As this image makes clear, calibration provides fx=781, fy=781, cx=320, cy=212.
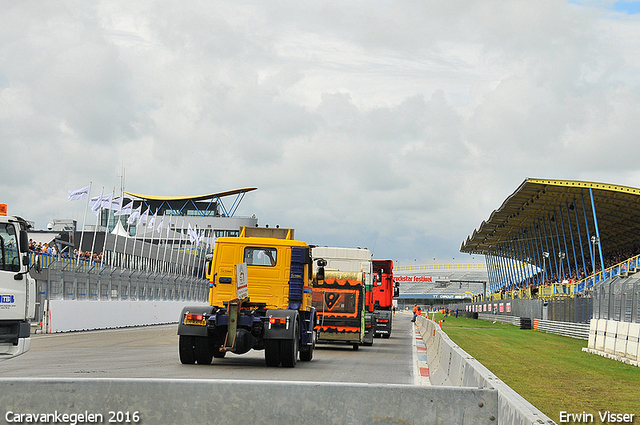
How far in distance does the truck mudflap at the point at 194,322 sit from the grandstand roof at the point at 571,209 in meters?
38.5

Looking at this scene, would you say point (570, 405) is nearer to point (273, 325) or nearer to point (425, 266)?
point (273, 325)

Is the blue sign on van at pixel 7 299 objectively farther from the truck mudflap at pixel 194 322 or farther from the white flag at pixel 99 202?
the white flag at pixel 99 202

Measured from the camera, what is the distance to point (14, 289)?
13016 mm

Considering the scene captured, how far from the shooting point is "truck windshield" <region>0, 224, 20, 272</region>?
13.1 m

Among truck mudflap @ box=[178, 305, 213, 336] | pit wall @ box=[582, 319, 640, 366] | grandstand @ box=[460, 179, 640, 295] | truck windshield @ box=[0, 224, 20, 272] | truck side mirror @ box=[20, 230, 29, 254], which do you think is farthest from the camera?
grandstand @ box=[460, 179, 640, 295]

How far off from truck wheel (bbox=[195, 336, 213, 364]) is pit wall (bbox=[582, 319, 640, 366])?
10284 mm

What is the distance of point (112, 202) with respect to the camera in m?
51.8

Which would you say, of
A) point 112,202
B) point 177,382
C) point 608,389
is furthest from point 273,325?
point 112,202

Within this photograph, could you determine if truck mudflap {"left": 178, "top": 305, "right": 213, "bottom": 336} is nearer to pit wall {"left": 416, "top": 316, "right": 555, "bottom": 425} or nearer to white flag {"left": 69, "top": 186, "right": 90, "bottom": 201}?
pit wall {"left": 416, "top": 316, "right": 555, "bottom": 425}

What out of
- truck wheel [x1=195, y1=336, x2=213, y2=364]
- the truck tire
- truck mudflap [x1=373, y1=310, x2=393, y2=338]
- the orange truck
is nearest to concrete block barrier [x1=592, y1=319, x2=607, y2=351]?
the orange truck

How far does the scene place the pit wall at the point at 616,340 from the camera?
19.4 meters

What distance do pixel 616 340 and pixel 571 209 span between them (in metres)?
42.5

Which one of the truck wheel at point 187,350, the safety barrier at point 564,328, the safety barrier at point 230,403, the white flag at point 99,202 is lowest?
the safety barrier at point 230,403

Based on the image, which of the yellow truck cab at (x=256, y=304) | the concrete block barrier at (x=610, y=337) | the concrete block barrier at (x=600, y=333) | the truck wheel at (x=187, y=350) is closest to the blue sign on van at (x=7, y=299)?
the yellow truck cab at (x=256, y=304)
